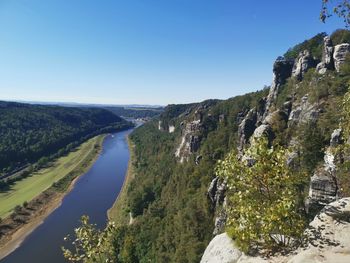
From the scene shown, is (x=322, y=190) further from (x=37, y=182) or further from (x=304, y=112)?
(x=37, y=182)

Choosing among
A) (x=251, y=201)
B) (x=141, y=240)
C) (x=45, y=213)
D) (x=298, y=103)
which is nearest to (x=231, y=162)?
(x=251, y=201)

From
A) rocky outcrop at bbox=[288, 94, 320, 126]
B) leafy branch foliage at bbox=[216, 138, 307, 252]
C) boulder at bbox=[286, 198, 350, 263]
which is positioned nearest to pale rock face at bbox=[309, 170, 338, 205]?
boulder at bbox=[286, 198, 350, 263]

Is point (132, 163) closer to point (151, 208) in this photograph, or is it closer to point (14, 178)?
point (14, 178)

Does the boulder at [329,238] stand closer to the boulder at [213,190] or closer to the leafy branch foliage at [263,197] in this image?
the leafy branch foliage at [263,197]

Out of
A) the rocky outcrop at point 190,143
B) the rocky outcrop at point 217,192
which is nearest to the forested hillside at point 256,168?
the rocky outcrop at point 217,192

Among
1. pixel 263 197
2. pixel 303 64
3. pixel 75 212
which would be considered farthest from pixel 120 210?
pixel 263 197

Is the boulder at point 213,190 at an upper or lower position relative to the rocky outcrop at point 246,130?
lower
